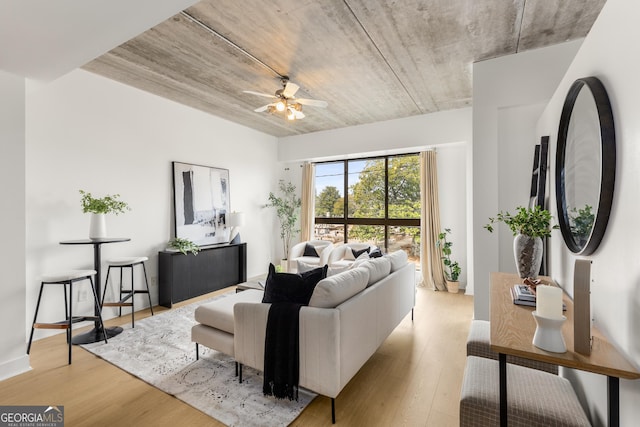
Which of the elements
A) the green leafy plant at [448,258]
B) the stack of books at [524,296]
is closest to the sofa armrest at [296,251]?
the green leafy plant at [448,258]

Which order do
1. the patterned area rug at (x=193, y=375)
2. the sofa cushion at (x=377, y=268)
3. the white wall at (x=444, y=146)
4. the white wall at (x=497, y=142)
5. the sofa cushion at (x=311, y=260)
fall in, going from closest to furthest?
the patterned area rug at (x=193, y=375)
the sofa cushion at (x=377, y=268)
the white wall at (x=497, y=142)
the white wall at (x=444, y=146)
the sofa cushion at (x=311, y=260)

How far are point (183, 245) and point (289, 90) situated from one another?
2.68 metres

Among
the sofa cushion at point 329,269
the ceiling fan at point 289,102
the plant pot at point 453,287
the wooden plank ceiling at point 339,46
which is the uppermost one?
the wooden plank ceiling at point 339,46

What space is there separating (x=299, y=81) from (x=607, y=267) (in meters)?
3.47

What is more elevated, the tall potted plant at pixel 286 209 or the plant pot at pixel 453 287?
the tall potted plant at pixel 286 209

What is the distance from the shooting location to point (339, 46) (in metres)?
2.94

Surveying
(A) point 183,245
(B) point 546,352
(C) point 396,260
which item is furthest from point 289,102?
(B) point 546,352

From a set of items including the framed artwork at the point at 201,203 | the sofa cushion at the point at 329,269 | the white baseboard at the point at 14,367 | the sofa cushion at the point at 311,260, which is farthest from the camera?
the sofa cushion at the point at 311,260

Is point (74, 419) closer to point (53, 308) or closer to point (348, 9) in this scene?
point (53, 308)

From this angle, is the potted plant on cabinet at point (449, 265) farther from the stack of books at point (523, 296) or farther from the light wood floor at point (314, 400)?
the stack of books at point (523, 296)

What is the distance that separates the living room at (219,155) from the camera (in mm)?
1158

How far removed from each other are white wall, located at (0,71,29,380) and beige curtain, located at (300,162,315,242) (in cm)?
470

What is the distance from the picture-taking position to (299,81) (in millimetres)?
3734

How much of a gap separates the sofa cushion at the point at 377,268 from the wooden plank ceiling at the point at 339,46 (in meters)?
2.14
